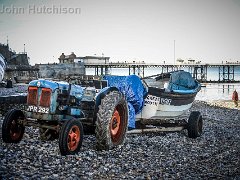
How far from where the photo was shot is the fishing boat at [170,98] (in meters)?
9.46

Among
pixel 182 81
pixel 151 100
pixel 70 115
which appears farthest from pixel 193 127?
pixel 70 115

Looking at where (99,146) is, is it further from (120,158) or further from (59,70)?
(59,70)

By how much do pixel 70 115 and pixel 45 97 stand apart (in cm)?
88

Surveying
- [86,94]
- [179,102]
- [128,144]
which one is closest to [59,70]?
[86,94]

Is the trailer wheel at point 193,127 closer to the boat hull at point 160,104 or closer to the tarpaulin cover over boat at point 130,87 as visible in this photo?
the boat hull at point 160,104

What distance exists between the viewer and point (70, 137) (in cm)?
645

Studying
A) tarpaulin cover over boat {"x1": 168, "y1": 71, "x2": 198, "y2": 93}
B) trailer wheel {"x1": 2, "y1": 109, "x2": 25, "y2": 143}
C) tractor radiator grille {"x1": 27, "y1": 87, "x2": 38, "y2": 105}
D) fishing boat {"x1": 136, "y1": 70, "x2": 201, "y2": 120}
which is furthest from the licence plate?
tarpaulin cover over boat {"x1": 168, "y1": 71, "x2": 198, "y2": 93}

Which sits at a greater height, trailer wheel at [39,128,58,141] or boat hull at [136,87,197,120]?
boat hull at [136,87,197,120]

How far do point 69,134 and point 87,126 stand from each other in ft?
4.47

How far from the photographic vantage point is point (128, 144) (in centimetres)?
844

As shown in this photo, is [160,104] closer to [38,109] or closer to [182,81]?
[182,81]

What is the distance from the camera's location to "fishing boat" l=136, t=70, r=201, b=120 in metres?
9.46

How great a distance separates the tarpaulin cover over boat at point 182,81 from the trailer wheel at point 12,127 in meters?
7.42

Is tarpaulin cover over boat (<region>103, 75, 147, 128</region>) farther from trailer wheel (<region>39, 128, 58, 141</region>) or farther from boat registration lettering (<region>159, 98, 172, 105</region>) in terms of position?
trailer wheel (<region>39, 128, 58, 141</region>)
